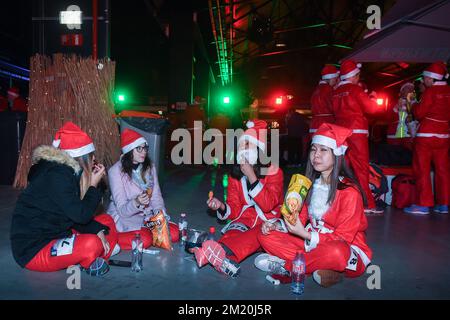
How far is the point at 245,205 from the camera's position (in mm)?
3600

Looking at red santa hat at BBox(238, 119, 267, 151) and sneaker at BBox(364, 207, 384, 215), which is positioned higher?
red santa hat at BBox(238, 119, 267, 151)

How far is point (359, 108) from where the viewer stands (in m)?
5.18

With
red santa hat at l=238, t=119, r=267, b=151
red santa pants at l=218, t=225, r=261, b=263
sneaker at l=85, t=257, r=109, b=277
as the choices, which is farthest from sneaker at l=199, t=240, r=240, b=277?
red santa hat at l=238, t=119, r=267, b=151

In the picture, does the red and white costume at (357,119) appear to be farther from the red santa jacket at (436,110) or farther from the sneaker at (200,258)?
the sneaker at (200,258)

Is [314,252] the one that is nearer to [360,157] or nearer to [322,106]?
[360,157]

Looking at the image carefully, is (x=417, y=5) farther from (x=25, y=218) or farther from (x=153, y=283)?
(x=25, y=218)

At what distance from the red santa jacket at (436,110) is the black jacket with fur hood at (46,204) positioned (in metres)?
4.52

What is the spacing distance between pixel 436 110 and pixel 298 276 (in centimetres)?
378

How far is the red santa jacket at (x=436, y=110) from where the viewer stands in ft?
16.8

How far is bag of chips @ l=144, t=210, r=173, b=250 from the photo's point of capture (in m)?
3.46

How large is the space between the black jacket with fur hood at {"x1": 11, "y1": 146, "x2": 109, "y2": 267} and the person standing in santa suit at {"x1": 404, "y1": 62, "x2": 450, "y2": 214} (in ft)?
14.7


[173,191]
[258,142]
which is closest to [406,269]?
[258,142]

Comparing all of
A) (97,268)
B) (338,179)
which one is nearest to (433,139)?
(338,179)

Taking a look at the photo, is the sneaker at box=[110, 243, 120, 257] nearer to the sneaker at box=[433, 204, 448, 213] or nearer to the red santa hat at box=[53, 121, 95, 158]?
the red santa hat at box=[53, 121, 95, 158]
